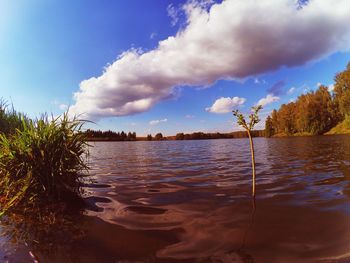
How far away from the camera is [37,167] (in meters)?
5.43

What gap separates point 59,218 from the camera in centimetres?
516

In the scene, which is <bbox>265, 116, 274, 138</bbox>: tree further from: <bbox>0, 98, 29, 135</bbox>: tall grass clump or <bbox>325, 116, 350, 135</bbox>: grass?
<bbox>0, 98, 29, 135</bbox>: tall grass clump

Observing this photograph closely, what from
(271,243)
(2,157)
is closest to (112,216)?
(2,157)

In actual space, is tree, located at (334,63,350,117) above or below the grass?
above

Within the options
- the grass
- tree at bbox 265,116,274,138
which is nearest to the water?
the grass

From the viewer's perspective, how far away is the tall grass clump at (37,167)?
5.34m

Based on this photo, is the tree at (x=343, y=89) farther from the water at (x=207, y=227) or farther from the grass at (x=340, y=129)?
the water at (x=207, y=227)

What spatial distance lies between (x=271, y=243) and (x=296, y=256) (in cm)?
48

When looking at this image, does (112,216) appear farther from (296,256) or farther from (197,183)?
(197,183)

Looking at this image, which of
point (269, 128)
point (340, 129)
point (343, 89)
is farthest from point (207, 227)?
point (269, 128)

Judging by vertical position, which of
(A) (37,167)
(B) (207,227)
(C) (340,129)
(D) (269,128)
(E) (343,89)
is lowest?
(B) (207,227)

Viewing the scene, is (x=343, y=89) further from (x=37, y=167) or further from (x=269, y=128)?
(x=37, y=167)

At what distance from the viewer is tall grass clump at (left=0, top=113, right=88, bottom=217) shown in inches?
210

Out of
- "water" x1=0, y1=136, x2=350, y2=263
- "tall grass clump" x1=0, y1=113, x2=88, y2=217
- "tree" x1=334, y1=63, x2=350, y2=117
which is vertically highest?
"tree" x1=334, y1=63, x2=350, y2=117
